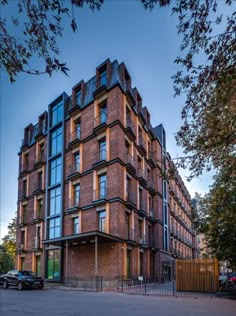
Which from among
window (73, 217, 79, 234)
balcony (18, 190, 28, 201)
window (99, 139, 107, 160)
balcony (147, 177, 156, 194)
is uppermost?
window (99, 139, 107, 160)

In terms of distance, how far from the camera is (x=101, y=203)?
2722 centimetres

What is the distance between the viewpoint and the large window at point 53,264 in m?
30.8

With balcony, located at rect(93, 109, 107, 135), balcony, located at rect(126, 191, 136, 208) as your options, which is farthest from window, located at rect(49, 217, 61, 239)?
balcony, located at rect(93, 109, 107, 135)

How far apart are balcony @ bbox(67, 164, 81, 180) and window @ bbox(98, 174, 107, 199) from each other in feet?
7.92

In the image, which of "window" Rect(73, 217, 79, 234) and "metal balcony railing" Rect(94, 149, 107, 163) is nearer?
"metal balcony railing" Rect(94, 149, 107, 163)

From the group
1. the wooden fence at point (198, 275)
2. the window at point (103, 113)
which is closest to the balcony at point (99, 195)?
the window at point (103, 113)

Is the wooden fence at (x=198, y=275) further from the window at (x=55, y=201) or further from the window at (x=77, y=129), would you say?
the window at (x=77, y=129)

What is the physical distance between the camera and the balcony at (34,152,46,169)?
118ft

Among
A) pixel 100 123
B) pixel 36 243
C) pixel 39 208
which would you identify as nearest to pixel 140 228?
pixel 100 123

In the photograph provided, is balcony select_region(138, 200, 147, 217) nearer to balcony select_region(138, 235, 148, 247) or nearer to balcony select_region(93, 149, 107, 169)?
balcony select_region(138, 235, 148, 247)

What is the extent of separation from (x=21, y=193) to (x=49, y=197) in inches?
274

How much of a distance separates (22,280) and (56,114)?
17426mm

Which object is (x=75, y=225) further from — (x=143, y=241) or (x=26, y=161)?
(x=26, y=161)

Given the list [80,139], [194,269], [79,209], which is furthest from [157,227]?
[194,269]
